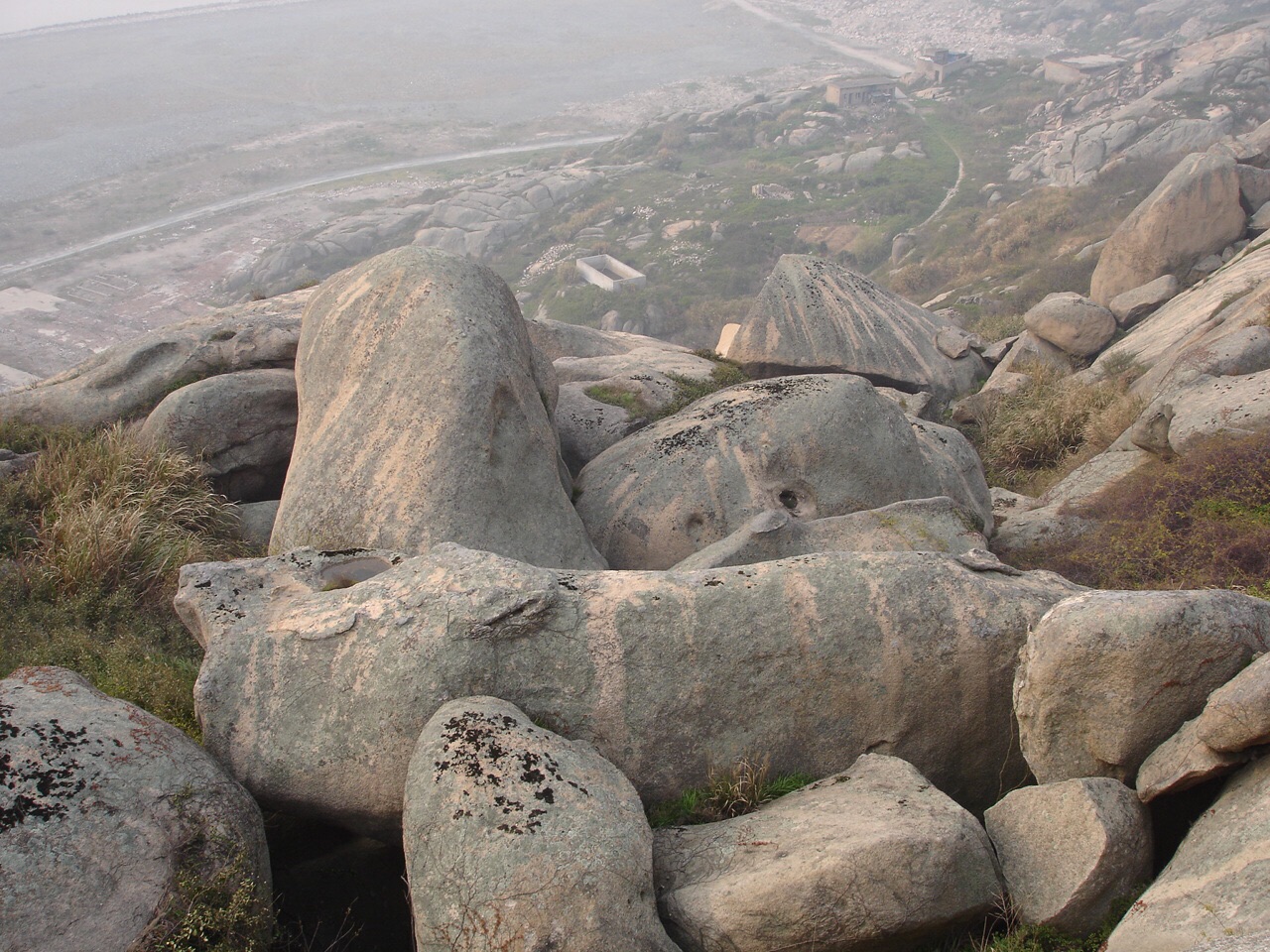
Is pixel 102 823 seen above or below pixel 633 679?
above

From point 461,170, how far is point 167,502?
7680cm

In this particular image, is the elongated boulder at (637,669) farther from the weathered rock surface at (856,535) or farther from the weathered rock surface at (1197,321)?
the weathered rock surface at (1197,321)

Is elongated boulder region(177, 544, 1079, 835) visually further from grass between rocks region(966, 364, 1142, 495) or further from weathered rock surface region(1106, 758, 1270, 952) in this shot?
grass between rocks region(966, 364, 1142, 495)

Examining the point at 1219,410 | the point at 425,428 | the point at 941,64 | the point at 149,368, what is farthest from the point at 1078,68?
the point at 425,428

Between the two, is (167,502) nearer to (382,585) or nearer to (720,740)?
(382,585)

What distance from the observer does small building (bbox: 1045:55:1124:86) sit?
224ft

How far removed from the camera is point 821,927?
4.24 metres

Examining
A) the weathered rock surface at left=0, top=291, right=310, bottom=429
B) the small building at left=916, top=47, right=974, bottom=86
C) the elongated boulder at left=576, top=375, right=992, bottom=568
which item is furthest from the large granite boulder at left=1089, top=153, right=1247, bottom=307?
the small building at left=916, top=47, right=974, bottom=86

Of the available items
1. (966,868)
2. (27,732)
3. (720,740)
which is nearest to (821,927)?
(966,868)

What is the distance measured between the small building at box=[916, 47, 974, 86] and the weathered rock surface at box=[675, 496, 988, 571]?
3200 inches

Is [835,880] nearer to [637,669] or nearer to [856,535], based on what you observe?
[637,669]

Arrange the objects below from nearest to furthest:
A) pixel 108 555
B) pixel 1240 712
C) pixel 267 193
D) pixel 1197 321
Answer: pixel 1240 712 → pixel 108 555 → pixel 1197 321 → pixel 267 193

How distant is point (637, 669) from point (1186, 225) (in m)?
18.6

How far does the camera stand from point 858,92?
76.6 m
